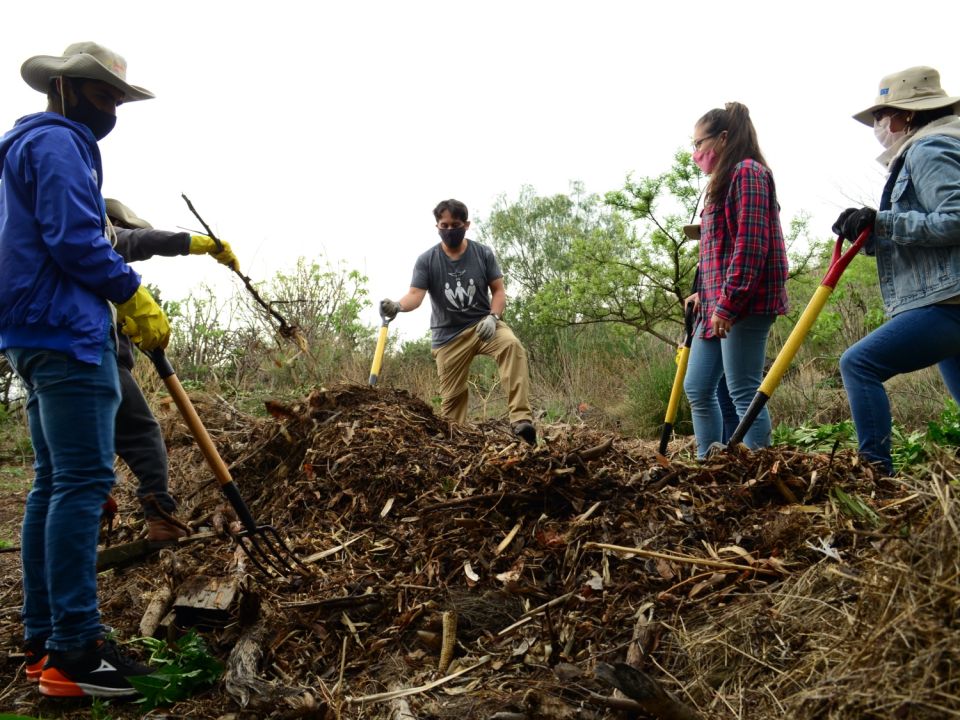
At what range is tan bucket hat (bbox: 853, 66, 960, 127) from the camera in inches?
123

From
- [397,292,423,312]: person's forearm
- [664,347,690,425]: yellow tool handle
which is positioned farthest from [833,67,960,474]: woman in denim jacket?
[397,292,423,312]: person's forearm

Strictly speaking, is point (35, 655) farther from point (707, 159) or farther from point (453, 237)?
point (453, 237)

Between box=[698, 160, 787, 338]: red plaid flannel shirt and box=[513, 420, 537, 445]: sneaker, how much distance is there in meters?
1.66

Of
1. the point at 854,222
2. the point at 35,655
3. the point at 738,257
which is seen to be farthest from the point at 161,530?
the point at 854,222

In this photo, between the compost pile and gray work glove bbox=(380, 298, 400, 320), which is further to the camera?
gray work glove bbox=(380, 298, 400, 320)

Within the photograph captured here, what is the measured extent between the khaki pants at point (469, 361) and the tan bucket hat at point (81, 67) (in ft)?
11.4

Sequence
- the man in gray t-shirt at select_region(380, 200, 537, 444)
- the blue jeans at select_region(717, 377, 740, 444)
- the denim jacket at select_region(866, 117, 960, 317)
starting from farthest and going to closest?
the man in gray t-shirt at select_region(380, 200, 537, 444), the blue jeans at select_region(717, 377, 740, 444), the denim jacket at select_region(866, 117, 960, 317)

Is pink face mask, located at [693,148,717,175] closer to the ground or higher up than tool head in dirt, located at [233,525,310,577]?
higher up

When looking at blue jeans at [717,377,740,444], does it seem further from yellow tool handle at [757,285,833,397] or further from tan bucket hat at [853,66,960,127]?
tan bucket hat at [853,66,960,127]

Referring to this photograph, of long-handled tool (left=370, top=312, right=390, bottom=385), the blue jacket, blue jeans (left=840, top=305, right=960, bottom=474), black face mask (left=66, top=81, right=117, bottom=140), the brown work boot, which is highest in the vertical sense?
black face mask (left=66, top=81, right=117, bottom=140)

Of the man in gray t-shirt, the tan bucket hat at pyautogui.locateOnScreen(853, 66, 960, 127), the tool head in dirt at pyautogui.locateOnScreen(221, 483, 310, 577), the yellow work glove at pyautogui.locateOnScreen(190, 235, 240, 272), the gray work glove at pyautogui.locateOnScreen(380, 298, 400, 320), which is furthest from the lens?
the gray work glove at pyautogui.locateOnScreen(380, 298, 400, 320)

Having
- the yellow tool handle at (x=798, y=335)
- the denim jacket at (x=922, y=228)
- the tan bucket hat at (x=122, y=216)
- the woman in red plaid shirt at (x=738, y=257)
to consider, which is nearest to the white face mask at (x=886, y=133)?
the denim jacket at (x=922, y=228)

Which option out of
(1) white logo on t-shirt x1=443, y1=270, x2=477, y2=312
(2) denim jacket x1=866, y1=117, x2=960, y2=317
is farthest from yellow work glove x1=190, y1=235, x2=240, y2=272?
(2) denim jacket x1=866, y1=117, x2=960, y2=317

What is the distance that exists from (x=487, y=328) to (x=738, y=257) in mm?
2417
